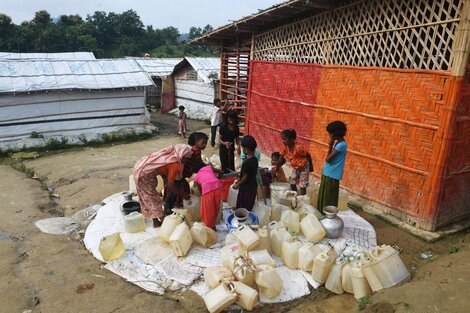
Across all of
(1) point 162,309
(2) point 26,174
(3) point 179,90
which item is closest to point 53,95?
(2) point 26,174

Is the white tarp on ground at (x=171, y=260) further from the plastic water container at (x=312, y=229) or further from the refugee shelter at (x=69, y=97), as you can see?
the refugee shelter at (x=69, y=97)

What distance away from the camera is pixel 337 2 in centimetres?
627

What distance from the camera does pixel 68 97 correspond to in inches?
422

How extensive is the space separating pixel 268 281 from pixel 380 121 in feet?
10.9

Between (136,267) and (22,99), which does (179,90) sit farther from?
(136,267)

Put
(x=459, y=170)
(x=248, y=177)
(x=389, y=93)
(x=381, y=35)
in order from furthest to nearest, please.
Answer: (x=381, y=35) < (x=389, y=93) < (x=459, y=170) < (x=248, y=177)

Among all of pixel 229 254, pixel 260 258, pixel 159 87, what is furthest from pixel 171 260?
pixel 159 87

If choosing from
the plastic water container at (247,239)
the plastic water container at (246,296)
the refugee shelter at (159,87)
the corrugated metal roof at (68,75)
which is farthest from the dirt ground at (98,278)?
the refugee shelter at (159,87)

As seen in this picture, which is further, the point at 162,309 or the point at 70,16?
the point at 70,16

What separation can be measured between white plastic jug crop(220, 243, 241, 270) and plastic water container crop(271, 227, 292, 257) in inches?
18.2

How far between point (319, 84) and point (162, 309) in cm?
494

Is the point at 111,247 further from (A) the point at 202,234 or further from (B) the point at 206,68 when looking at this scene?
(B) the point at 206,68

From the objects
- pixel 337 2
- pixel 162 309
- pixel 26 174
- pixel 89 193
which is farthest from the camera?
pixel 26 174

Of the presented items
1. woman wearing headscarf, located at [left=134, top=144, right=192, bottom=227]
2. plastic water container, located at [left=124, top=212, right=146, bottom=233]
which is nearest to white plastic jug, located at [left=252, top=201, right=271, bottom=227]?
woman wearing headscarf, located at [left=134, top=144, right=192, bottom=227]
